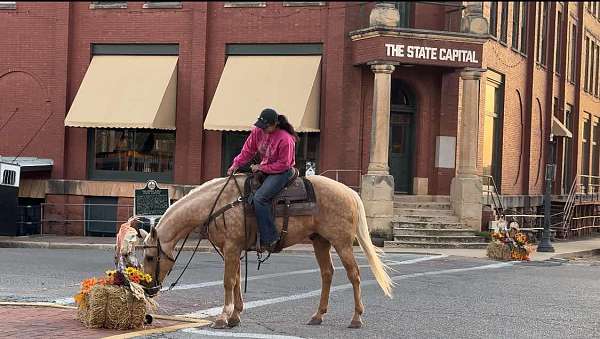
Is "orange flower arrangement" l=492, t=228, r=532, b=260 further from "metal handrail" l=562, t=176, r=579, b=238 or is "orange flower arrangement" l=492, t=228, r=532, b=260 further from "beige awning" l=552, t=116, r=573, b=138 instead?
"beige awning" l=552, t=116, r=573, b=138

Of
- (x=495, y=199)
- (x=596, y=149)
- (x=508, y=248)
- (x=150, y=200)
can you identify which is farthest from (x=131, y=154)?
(x=596, y=149)

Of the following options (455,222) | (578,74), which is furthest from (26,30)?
(578,74)

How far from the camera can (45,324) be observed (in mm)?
8250

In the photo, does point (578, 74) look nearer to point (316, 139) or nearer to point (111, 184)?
point (316, 139)

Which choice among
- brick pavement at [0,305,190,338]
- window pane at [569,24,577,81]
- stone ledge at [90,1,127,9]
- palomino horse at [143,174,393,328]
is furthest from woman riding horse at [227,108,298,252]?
window pane at [569,24,577,81]

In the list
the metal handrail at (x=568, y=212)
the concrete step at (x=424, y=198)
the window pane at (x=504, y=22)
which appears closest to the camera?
the concrete step at (x=424, y=198)

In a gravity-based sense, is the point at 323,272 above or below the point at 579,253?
above

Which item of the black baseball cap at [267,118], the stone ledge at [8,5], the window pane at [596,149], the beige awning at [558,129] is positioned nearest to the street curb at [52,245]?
the stone ledge at [8,5]

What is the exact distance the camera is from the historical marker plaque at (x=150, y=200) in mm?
17141

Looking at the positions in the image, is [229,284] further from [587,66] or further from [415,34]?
[587,66]

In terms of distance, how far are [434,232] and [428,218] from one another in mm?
599

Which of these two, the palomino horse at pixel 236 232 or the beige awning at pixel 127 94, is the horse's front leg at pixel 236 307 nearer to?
the palomino horse at pixel 236 232

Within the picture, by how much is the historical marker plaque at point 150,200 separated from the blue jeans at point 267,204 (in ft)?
29.5

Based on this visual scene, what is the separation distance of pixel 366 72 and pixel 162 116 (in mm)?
6088
